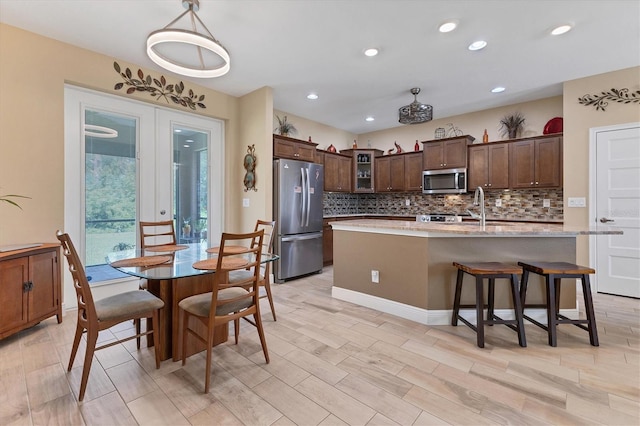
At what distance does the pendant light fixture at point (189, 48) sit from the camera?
2.03 meters

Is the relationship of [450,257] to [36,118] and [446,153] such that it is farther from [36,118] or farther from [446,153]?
[36,118]

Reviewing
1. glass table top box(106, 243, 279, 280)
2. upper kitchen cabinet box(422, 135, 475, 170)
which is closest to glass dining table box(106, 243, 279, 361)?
glass table top box(106, 243, 279, 280)

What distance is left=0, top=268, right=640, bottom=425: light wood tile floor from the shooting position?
157 centimetres

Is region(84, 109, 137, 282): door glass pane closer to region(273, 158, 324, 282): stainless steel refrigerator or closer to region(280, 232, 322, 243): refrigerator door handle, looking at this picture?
region(273, 158, 324, 282): stainless steel refrigerator

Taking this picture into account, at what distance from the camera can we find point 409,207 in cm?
617

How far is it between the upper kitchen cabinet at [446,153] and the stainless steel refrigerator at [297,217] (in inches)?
83.2

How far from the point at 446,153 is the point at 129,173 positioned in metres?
4.96

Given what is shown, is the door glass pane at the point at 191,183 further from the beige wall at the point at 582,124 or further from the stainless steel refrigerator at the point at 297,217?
the beige wall at the point at 582,124

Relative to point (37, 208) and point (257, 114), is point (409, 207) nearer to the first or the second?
point (257, 114)

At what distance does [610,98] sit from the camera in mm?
3598

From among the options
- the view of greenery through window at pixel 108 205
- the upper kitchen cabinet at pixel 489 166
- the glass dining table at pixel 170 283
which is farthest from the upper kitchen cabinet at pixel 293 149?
the upper kitchen cabinet at pixel 489 166

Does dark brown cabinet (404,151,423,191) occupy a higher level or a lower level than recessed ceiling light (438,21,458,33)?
lower

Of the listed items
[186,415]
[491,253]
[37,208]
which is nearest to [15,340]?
[37,208]

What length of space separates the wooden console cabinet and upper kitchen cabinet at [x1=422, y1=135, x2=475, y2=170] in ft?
17.9
